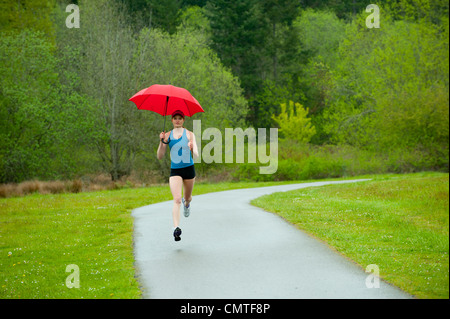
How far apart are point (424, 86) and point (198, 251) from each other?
52.8 feet

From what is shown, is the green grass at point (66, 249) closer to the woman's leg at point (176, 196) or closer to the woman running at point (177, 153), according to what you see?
the woman's leg at point (176, 196)

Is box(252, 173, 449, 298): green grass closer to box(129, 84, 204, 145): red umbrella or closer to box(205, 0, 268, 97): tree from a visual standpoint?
box(129, 84, 204, 145): red umbrella

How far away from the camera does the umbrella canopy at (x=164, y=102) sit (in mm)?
9148

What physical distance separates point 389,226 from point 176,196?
5.27 m

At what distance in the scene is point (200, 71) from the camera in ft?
111

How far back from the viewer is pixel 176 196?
8453 millimetres

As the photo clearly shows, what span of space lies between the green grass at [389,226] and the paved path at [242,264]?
1.44 feet

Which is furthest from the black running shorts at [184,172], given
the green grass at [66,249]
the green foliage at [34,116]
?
the green foliage at [34,116]

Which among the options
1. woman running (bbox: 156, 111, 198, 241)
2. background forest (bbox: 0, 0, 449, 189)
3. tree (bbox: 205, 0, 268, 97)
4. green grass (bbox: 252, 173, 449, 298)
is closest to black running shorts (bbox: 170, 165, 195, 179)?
woman running (bbox: 156, 111, 198, 241)

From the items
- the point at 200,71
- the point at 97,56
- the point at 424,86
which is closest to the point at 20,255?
the point at 424,86

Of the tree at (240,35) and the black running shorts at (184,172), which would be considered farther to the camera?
the tree at (240,35)

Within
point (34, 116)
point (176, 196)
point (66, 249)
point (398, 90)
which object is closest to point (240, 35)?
point (398, 90)

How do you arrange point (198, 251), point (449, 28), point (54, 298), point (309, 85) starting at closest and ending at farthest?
point (449, 28) → point (54, 298) → point (198, 251) → point (309, 85)
